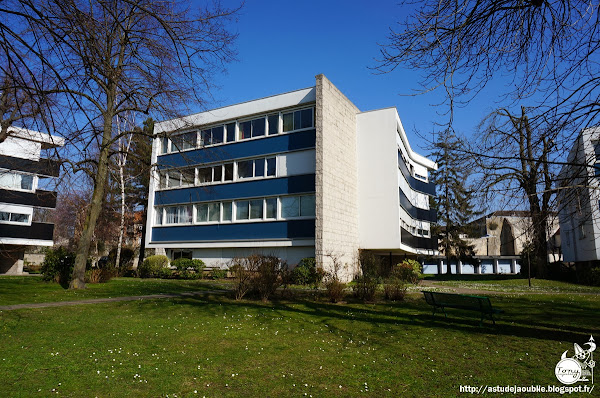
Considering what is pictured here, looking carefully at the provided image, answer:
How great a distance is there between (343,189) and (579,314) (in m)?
15.9

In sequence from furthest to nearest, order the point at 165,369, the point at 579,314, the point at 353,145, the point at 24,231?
the point at 24,231 < the point at 353,145 < the point at 579,314 < the point at 165,369

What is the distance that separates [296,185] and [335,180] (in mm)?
2490

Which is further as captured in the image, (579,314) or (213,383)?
(579,314)

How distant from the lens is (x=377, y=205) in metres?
27.3

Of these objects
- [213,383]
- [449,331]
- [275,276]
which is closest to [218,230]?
[275,276]

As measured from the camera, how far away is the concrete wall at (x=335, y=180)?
23136mm

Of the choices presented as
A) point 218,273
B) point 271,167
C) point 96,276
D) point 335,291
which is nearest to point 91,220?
point 96,276

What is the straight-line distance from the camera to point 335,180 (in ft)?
81.9

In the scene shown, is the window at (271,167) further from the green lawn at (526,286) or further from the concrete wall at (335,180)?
the green lawn at (526,286)

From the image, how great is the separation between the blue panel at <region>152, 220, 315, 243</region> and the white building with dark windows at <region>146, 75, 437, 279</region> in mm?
66

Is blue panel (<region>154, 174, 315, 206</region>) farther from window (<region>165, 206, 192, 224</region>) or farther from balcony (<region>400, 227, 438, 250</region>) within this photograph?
balcony (<region>400, 227, 438, 250</region>)

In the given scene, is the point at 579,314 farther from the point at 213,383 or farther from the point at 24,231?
the point at 24,231

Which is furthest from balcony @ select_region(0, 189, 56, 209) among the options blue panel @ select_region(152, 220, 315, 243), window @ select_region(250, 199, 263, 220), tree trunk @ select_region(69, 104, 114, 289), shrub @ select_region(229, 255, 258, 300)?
shrub @ select_region(229, 255, 258, 300)

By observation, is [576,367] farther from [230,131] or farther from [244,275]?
[230,131]
